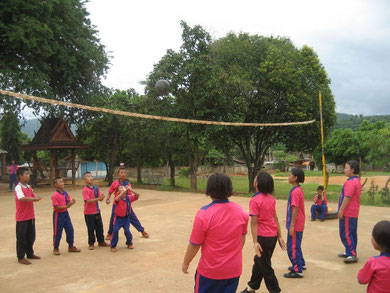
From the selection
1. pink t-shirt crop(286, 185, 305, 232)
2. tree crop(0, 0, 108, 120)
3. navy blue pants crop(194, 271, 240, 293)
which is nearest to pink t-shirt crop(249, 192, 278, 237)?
pink t-shirt crop(286, 185, 305, 232)

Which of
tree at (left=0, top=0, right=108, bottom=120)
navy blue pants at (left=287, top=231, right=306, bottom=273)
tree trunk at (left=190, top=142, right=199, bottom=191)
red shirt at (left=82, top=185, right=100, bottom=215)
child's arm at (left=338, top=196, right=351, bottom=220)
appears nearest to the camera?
navy blue pants at (left=287, top=231, right=306, bottom=273)

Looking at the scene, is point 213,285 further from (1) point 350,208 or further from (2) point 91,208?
(2) point 91,208

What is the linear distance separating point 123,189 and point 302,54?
14101 millimetres

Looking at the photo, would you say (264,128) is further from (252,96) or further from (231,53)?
(231,53)

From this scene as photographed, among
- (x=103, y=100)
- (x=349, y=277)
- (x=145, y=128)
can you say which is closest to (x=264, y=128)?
(x=145, y=128)

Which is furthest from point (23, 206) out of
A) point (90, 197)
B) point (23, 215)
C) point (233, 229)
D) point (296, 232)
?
point (296, 232)

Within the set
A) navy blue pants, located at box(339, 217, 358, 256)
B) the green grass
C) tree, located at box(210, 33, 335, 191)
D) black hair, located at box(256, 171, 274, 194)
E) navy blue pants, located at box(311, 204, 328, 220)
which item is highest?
tree, located at box(210, 33, 335, 191)

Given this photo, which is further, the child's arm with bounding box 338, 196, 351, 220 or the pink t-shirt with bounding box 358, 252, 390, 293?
the child's arm with bounding box 338, 196, 351, 220

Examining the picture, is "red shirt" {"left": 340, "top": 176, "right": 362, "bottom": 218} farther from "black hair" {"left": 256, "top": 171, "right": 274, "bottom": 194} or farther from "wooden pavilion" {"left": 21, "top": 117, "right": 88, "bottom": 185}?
"wooden pavilion" {"left": 21, "top": 117, "right": 88, "bottom": 185}

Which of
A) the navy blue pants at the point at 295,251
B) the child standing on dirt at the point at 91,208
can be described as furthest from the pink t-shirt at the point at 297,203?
the child standing on dirt at the point at 91,208

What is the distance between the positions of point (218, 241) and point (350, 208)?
11.3 feet

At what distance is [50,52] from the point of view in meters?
17.0

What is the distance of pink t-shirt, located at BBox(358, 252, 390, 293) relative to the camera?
2.60m

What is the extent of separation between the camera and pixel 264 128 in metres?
18.0
